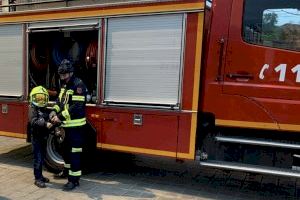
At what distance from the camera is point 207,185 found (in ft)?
20.1

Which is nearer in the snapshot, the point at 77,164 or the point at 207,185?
the point at 77,164

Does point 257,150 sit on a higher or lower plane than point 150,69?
lower

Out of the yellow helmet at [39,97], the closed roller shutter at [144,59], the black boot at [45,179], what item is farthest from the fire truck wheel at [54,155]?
the closed roller shutter at [144,59]

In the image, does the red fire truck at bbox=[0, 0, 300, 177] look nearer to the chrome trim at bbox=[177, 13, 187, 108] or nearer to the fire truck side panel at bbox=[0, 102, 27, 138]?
the chrome trim at bbox=[177, 13, 187, 108]

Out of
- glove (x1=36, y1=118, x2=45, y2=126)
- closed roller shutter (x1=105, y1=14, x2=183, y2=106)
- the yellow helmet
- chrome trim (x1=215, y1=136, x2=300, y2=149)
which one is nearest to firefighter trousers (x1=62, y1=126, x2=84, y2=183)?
glove (x1=36, y1=118, x2=45, y2=126)

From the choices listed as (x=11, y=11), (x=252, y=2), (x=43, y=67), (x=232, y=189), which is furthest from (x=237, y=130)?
(x=11, y=11)

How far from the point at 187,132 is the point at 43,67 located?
2875 mm

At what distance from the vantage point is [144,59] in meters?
5.57

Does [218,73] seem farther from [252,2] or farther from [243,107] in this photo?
[252,2]

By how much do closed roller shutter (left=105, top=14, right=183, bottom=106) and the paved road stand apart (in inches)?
48.6

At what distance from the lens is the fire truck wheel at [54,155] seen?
6.28 meters

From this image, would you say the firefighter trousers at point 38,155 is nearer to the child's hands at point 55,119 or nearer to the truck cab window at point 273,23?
the child's hands at point 55,119

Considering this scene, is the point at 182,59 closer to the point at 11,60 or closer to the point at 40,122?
the point at 40,122

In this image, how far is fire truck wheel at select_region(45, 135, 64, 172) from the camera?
6.28 meters
